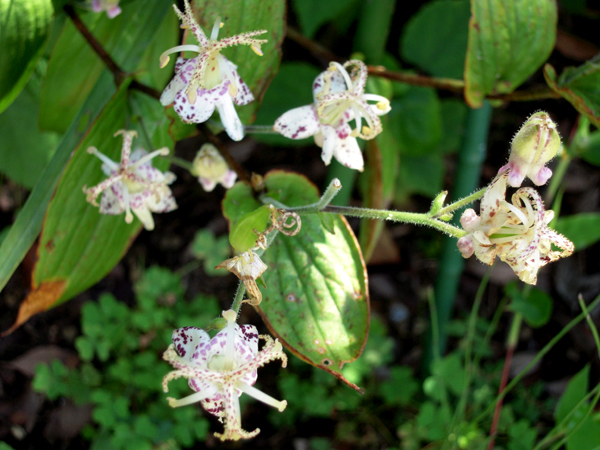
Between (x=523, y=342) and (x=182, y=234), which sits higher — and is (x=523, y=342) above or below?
below

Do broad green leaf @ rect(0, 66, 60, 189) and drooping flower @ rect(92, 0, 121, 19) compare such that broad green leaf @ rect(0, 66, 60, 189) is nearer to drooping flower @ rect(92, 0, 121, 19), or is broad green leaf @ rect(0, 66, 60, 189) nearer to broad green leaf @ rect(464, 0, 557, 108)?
drooping flower @ rect(92, 0, 121, 19)

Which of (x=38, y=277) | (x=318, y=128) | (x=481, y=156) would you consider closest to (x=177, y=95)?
(x=318, y=128)

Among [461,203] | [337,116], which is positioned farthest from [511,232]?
[337,116]

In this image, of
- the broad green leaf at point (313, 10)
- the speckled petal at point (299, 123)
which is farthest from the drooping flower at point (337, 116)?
the broad green leaf at point (313, 10)

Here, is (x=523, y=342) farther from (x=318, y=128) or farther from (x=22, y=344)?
(x=22, y=344)

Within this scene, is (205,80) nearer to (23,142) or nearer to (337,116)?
(337,116)
